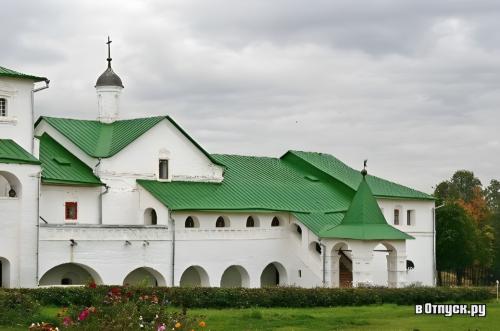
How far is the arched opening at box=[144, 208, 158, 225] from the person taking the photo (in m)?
41.3

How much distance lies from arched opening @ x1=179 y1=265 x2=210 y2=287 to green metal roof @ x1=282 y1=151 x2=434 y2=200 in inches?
439

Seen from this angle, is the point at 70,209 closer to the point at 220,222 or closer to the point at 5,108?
the point at 5,108

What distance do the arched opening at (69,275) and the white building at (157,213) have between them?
0.05 m

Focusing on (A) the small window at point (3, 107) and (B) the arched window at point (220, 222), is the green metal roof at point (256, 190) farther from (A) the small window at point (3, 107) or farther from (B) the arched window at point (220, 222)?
(A) the small window at point (3, 107)

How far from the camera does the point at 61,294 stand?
29.6 metres

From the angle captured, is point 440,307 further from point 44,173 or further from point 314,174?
point 314,174

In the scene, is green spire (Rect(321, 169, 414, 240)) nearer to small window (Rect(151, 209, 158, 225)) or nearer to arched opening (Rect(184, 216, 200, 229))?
arched opening (Rect(184, 216, 200, 229))

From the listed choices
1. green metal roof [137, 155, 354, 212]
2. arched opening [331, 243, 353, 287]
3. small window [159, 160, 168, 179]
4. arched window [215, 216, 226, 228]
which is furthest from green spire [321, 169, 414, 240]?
small window [159, 160, 168, 179]

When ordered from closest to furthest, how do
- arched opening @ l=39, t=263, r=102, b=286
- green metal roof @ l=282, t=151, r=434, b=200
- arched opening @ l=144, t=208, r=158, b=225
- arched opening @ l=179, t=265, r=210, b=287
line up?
arched opening @ l=39, t=263, r=102, b=286
arched opening @ l=144, t=208, r=158, b=225
arched opening @ l=179, t=265, r=210, b=287
green metal roof @ l=282, t=151, r=434, b=200

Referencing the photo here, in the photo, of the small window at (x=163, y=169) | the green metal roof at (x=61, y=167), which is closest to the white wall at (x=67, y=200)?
the green metal roof at (x=61, y=167)

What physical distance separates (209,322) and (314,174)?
1019 inches

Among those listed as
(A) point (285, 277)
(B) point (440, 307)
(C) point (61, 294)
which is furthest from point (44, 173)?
(B) point (440, 307)

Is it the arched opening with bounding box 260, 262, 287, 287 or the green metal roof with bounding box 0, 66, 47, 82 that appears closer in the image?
the green metal roof with bounding box 0, 66, 47, 82

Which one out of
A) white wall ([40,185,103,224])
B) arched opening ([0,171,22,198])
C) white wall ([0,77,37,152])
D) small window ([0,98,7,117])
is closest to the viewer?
arched opening ([0,171,22,198])
